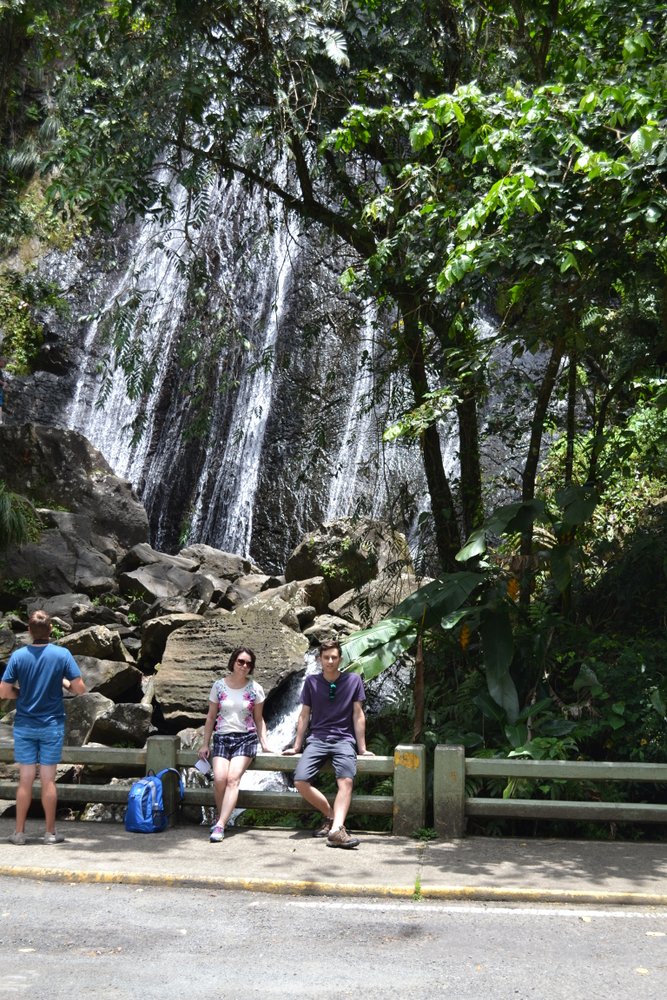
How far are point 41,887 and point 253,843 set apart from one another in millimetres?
1750

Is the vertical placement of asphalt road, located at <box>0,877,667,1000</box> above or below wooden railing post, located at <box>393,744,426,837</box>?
below

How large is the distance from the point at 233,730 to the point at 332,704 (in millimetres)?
800

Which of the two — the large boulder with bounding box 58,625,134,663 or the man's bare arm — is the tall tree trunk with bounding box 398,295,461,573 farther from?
the large boulder with bounding box 58,625,134,663

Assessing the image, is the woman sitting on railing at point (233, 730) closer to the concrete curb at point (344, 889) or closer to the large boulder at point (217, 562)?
the concrete curb at point (344, 889)

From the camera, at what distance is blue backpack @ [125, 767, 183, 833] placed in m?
7.77

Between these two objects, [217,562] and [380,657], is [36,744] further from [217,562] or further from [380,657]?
[217,562]

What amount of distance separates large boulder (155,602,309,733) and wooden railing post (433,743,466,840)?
18.5 ft

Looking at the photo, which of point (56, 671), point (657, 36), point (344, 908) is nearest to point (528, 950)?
point (344, 908)

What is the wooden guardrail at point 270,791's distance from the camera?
25.5 ft

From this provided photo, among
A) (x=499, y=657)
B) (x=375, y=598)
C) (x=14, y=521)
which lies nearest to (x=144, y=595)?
(x=14, y=521)

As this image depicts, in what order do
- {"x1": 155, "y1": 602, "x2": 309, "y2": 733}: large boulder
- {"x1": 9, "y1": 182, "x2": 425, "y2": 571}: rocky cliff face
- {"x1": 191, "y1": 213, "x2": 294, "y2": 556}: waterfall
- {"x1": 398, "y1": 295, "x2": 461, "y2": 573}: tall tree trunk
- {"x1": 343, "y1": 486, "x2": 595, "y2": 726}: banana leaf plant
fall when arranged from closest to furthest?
{"x1": 343, "y1": 486, "x2": 595, "y2": 726}: banana leaf plant < {"x1": 398, "y1": 295, "x2": 461, "y2": 573}: tall tree trunk < {"x1": 155, "y1": 602, "x2": 309, "y2": 733}: large boulder < {"x1": 9, "y1": 182, "x2": 425, "y2": 571}: rocky cliff face < {"x1": 191, "y1": 213, "x2": 294, "y2": 556}: waterfall

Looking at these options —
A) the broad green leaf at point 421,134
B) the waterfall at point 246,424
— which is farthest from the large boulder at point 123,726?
the waterfall at point 246,424

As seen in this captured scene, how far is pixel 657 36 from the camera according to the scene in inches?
340

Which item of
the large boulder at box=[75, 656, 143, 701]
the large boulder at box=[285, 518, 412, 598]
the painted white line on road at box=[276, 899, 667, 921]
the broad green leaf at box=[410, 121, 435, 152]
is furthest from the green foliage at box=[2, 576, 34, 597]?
the painted white line on road at box=[276, 899, 667, 921]
